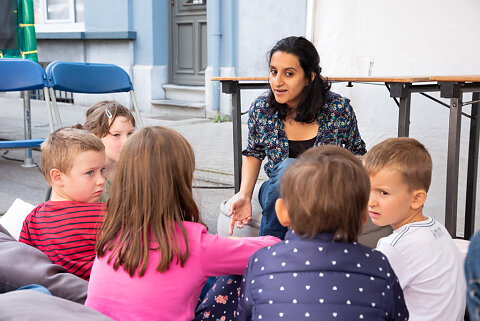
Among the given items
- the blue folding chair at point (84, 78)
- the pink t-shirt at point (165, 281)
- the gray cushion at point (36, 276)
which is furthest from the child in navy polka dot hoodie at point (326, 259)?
the blue folding chair at point (84, 78)

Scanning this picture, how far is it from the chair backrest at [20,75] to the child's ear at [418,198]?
250cm

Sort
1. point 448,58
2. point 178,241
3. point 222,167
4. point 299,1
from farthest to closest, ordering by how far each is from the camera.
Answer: point 299,1 < point 222,167 < point 448,58 < point 178,241

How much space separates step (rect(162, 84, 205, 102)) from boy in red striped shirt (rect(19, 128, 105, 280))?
5.56 metres

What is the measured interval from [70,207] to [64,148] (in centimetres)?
26

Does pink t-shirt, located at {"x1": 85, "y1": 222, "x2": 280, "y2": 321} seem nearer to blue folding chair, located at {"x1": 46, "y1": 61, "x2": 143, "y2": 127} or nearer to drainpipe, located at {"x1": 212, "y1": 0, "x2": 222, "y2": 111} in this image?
blue folding chair, located at {"x1": 46, "y1": 61, "x2": 143, "y2": 127}

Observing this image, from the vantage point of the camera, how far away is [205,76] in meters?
7.19

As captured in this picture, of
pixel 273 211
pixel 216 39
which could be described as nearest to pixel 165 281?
pixel 273 211

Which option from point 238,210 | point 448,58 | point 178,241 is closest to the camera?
point 178,241

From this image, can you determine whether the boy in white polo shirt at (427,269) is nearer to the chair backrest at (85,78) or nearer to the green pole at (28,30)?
the chair backrest at (85,78)

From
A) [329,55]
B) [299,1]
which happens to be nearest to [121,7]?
[299,1]

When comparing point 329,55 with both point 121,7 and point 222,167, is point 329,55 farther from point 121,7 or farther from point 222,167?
point 121,7

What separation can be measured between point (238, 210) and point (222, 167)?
2229 mm

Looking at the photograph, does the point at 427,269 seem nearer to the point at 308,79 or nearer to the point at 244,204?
the point at 244,204

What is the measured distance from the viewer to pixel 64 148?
1.95m
